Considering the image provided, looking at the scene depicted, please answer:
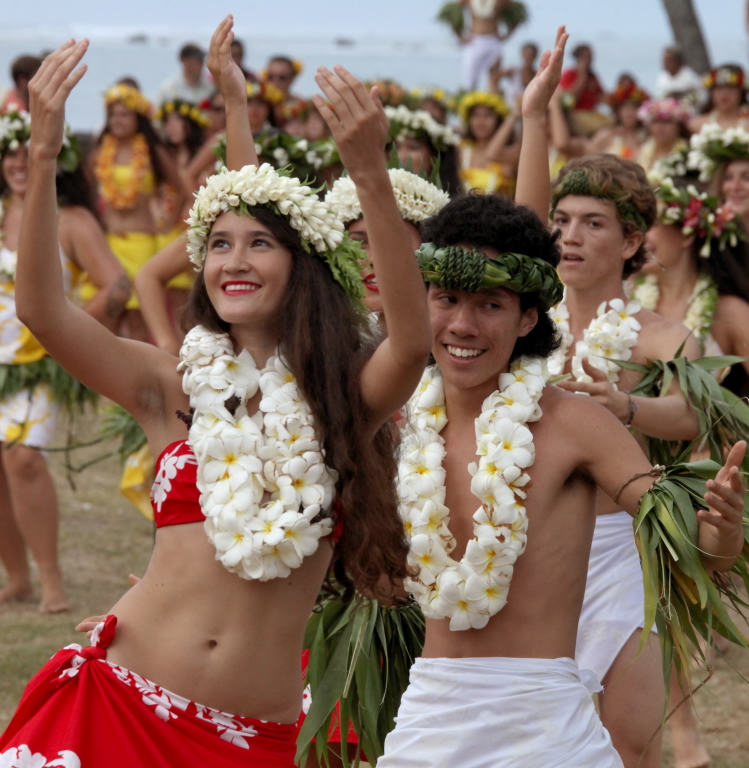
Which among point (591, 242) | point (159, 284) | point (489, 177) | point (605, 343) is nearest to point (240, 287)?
point (605, 343)

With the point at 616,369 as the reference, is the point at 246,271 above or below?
above

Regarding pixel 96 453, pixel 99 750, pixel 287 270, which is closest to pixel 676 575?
pixel 287 270

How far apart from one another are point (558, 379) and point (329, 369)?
1.03 m

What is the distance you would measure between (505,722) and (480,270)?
3.23 feet

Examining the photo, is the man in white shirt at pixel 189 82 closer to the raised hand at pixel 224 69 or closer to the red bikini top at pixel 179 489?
the raised hand at pixel 224 69

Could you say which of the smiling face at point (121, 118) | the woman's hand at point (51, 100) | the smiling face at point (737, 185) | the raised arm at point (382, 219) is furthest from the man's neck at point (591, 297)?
the smiling face at point (121, 118)

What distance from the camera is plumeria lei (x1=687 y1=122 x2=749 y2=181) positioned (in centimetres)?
661

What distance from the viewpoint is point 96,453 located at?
10844 millimetres

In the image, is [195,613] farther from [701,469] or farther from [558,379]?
[558,379]

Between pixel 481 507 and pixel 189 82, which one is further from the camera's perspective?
pixel 189 82

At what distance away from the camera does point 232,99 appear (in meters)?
3.67

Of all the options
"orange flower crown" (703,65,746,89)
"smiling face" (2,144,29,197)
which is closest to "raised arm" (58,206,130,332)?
"smiling face" (2,144,29,197)

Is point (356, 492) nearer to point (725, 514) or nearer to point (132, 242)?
point (725, 514)

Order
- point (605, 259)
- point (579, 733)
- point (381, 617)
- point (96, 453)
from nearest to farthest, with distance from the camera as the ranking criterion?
point (579, 733), point (381, 617), point (605, 259), point (96, 453)
